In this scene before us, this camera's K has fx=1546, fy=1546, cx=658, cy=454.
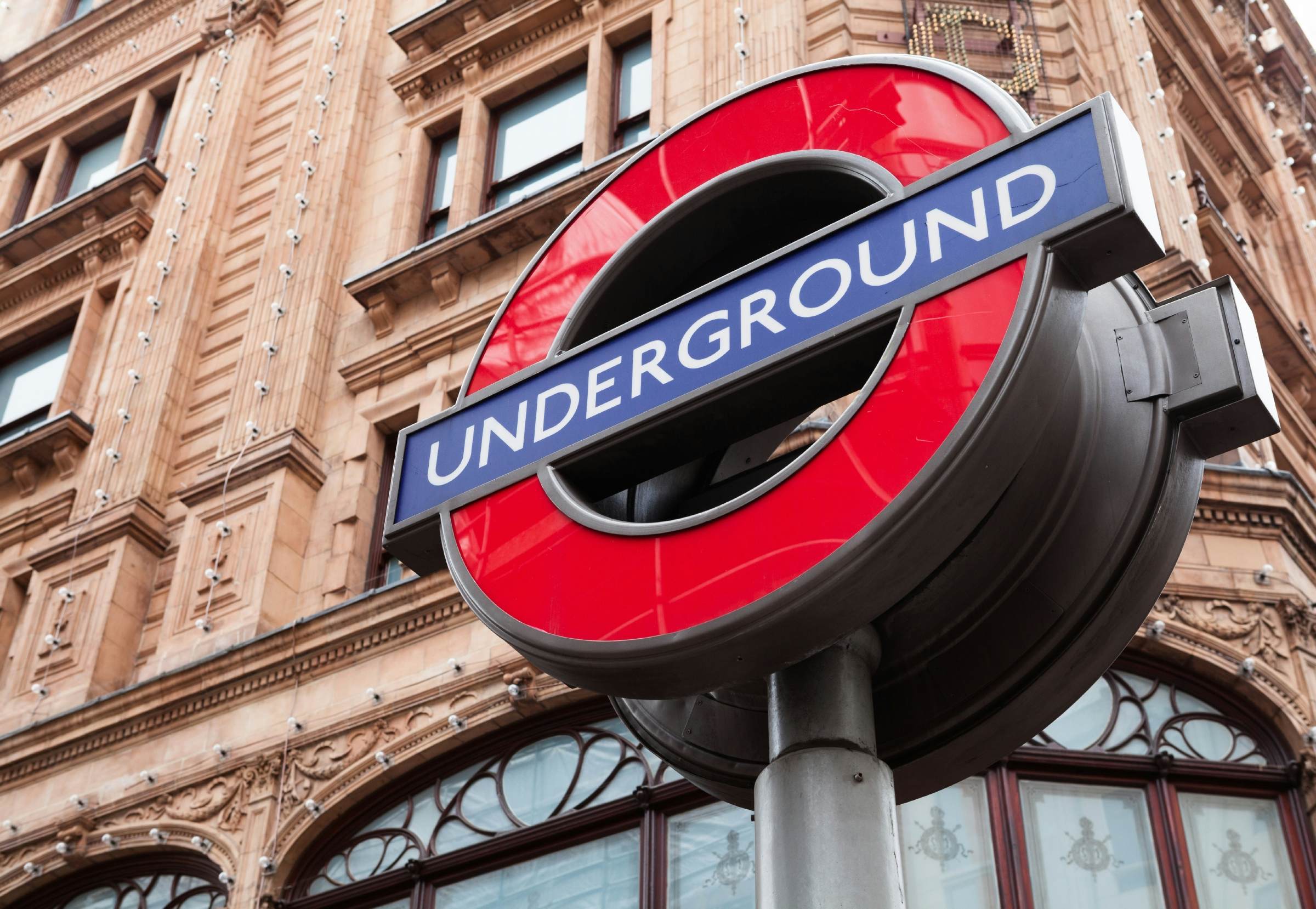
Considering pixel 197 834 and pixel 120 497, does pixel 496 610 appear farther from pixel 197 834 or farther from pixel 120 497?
pixel 120 497

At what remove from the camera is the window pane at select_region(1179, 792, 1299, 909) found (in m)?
8.73

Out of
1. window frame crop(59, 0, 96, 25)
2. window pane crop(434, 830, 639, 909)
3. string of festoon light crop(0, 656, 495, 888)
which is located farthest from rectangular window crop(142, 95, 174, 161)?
window pane crop(434, 830, 639, 909)

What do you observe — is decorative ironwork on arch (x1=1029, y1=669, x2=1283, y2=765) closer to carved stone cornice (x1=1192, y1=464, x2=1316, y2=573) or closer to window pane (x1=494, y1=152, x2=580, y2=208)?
carved stone cornice (x1=1192, y1=464, x2=1316, y2=573)

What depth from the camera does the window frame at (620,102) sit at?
1580 cm

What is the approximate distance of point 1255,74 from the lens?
20.3 metres

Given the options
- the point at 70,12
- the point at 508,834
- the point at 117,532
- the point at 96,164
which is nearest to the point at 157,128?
the point at 96,164

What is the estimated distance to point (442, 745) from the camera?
11.1m

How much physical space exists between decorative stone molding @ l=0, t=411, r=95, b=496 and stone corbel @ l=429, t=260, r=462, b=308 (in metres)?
4.38

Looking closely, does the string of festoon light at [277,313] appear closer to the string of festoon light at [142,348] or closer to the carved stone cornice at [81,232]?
the string of festoon light at [142,348]

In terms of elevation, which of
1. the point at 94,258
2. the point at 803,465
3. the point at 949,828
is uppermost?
the point at 94,258

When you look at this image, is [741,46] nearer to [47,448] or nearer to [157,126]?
[47,448]

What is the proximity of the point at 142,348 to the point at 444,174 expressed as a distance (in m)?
3.81

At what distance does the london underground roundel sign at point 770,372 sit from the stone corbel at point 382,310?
9983 mm

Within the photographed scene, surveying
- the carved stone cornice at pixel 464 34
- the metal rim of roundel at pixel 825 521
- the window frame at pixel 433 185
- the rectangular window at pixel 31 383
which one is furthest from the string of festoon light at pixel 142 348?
the metal rim of roundel at pixel 825 521
